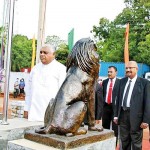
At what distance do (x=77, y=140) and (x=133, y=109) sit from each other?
207cm

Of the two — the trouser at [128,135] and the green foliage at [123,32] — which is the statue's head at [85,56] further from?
the green foliage at [123,32]

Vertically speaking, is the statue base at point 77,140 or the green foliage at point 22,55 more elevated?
the green foliage at point 22,55

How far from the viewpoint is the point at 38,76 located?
367cm

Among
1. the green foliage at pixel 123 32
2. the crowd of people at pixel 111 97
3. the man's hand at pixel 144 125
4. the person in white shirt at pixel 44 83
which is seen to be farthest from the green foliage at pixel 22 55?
the person in white shirt at pixel 44 83

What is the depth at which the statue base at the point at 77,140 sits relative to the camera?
2465mm

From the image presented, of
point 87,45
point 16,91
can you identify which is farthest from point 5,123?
point 16,91

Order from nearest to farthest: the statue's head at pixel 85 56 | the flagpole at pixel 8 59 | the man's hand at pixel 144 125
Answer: the statue's head at pixel 85 56
the flagpole at pixel 8 59
the man's hand at pixel 144 125

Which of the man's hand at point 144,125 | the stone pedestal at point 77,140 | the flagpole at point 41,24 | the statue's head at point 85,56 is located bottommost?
the man's hand at point 144,125

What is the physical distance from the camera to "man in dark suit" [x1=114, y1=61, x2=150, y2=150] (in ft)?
14.5

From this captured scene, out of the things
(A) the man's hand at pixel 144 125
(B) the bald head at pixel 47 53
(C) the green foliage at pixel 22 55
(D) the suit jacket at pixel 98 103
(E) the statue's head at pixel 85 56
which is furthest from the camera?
(C) the green foliage at pixel 22 55

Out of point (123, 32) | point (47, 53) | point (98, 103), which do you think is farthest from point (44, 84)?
point (123, 32)

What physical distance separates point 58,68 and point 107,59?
83.1 ft

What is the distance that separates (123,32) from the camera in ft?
92.3

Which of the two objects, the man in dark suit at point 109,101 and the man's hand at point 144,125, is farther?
the man in dark suit at point 109,101
